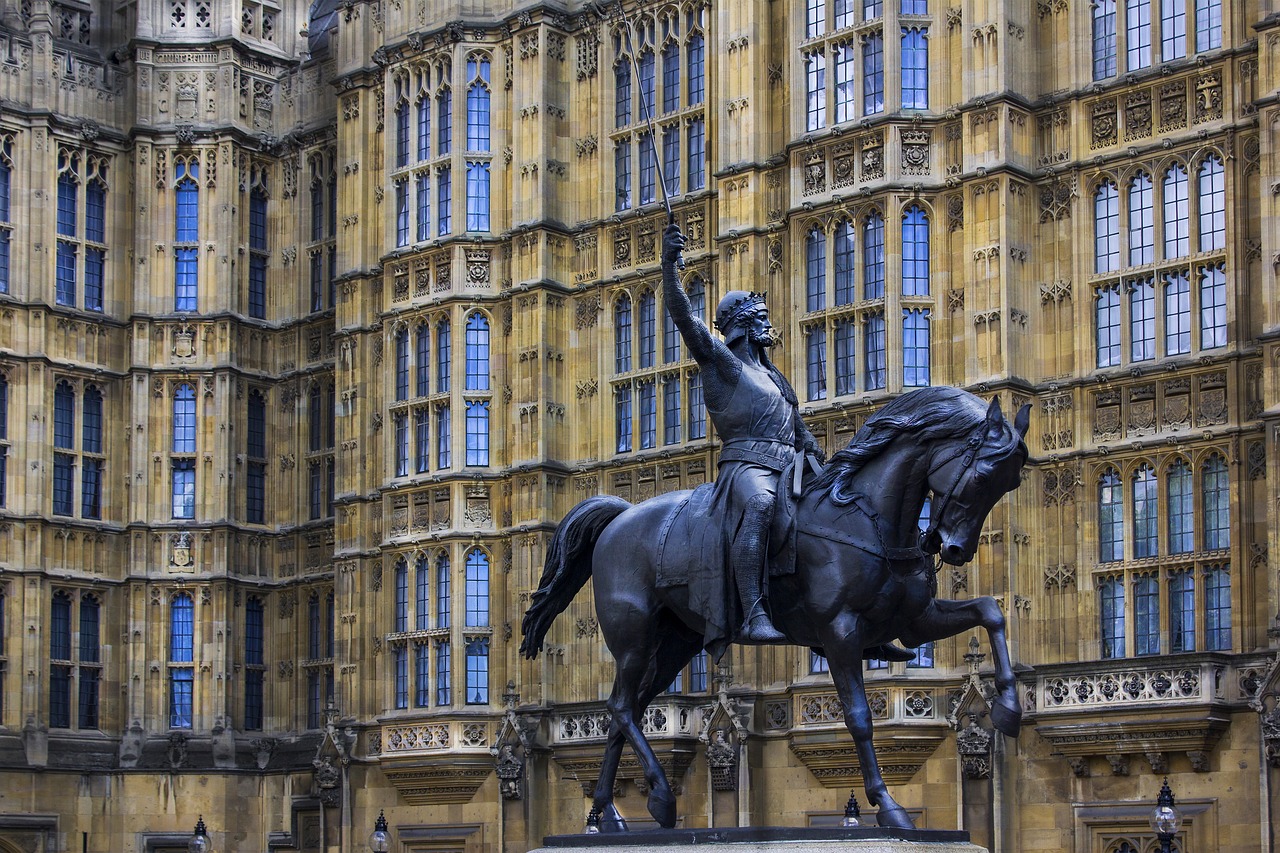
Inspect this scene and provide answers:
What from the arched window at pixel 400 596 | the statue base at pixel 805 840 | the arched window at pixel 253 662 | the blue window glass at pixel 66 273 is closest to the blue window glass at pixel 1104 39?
the arched window at pixel 400 596

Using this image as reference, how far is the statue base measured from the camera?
42.1 feet

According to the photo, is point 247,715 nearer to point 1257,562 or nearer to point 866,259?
point 866,259

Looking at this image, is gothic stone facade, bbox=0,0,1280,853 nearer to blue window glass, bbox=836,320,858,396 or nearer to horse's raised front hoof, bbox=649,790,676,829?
blue window glass, bbox=836,320,858,396

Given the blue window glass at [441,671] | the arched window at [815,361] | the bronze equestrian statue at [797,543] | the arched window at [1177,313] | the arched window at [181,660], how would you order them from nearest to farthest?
the bronze equestrian statue at [797,543] → the arched window at [1177,313] → the arched window at [815,361] → the blue window glass at [441,671] → the arched window at [181,660]

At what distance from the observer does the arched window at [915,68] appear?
115ft

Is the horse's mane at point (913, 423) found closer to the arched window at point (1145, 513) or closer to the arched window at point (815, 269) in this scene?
the arched window at point (1145, 513)

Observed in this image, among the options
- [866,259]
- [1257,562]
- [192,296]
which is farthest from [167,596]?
[1257,562]

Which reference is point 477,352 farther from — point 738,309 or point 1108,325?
point 738,309

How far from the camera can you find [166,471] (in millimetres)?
46031

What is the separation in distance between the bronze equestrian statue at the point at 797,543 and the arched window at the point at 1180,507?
1783 centimetres

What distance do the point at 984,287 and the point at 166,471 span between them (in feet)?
67.7

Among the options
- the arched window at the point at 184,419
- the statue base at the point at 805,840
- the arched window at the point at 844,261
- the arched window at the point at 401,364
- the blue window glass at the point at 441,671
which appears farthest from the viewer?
the arched window at the point at 184,419

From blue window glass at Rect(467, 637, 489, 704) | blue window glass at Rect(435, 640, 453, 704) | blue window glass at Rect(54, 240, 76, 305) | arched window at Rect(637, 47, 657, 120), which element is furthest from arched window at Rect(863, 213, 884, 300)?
blue window glass at Rect(54, 240, 76, 305)

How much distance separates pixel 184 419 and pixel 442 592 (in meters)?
9.41
